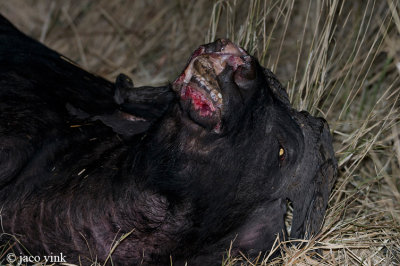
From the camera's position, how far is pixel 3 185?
3.20 m

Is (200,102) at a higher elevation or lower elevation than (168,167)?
higher

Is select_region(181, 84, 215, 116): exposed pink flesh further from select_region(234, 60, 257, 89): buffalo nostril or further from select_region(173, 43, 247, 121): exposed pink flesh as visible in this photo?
select_region(234, 60, 257, 89): buffalo nostril

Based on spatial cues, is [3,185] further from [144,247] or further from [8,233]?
[144,247]

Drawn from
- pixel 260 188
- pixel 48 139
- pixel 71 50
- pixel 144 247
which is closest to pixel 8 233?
pixel 48 139

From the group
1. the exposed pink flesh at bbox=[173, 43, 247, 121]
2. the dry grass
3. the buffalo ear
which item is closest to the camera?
the exposed pink flesh at bbox=[173, 43, 247, 121]

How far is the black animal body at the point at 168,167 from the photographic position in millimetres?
2701

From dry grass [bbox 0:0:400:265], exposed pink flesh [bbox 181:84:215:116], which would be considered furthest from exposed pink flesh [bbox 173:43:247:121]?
dry grass [bbox 0:0:400:265]

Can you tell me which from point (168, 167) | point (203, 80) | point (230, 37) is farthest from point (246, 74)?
point (230, 37)

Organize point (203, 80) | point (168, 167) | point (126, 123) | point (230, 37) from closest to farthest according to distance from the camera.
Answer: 1. point (203, 80)
2. point (168, 167)
3. point (126, 123)
4. point (230, 37)

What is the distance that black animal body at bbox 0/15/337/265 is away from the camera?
270 cm

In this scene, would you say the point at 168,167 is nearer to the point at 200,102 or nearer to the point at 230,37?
the point at 200,102

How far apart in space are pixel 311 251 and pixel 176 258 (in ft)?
2.35

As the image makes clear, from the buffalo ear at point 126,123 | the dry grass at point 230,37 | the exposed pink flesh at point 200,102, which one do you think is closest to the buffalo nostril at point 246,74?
the exposed pink flesh at point 200,102

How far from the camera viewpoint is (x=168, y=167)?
109 inches
